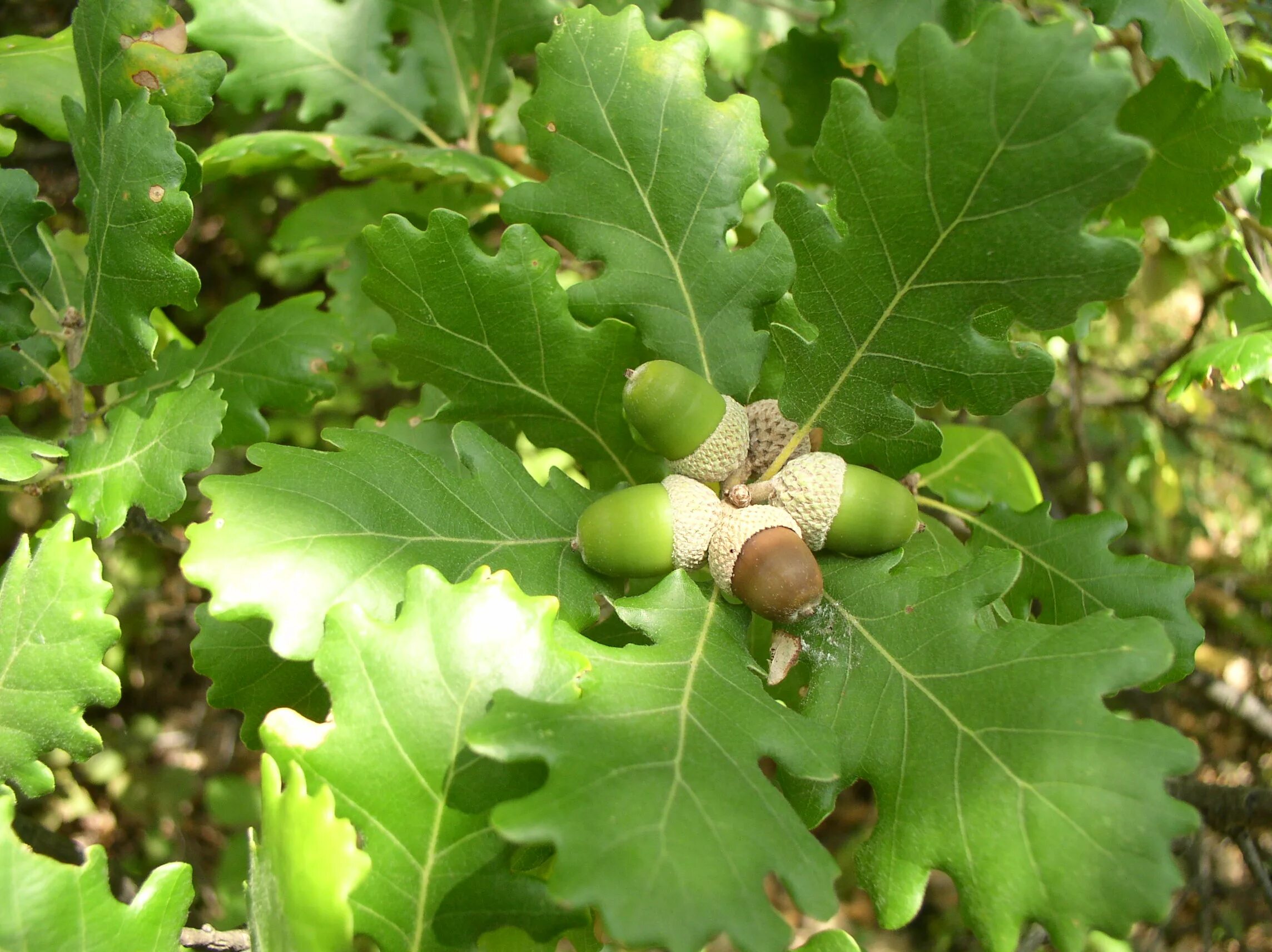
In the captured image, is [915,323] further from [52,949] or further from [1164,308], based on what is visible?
[1164,308]

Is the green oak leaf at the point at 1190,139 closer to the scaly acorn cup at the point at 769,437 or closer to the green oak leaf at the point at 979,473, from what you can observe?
the green oak leaf at the point at 979,473

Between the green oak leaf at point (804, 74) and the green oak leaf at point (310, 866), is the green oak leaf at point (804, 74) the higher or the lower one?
the higher one

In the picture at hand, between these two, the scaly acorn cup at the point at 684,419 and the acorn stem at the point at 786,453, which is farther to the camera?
the acorn stem at the point at 786,453

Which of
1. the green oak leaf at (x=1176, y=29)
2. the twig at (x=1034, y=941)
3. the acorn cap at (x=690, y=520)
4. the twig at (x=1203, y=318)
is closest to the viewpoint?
the acorn cap at (x=690, y=520)

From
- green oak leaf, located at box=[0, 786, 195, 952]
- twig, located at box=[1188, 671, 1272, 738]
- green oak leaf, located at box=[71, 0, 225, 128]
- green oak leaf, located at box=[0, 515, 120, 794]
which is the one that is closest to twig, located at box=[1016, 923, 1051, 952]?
twig, located at box=[1188, 671, 1272, 738]

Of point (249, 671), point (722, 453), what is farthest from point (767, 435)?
point (249, 671)

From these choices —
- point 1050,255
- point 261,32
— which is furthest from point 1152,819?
point 261,32

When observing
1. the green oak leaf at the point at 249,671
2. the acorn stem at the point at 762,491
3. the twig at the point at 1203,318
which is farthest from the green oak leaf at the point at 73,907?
the twig at the point at 1203,318

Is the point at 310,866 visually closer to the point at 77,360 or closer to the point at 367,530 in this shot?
the point at 367,530
